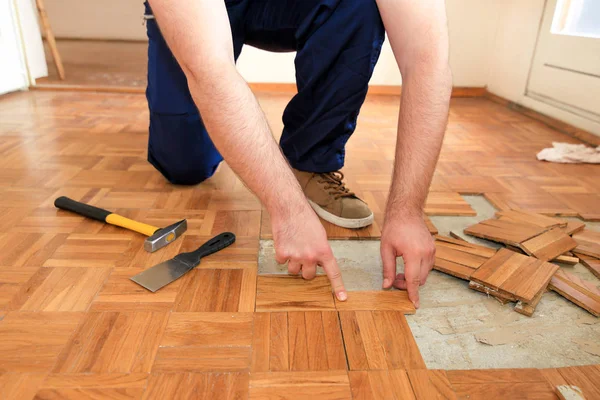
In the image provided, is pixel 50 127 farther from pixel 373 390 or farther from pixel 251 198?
pixel 373 390

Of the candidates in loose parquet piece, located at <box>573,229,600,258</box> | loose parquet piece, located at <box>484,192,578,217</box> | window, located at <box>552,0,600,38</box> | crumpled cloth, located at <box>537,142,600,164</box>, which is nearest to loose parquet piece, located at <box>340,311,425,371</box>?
loose parquet piece, located at <box>573,229,600,258</box>

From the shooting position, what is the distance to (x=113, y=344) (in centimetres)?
76

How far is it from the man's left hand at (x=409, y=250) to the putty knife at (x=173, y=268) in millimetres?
384

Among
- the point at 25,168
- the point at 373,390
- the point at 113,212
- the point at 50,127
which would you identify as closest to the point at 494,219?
the point at 373,390

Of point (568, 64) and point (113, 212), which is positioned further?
point (568, 64)

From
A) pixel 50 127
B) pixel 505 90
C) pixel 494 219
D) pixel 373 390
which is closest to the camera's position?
pixel 373 390

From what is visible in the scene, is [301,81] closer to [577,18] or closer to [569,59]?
[569,59]

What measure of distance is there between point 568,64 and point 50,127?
2567mm

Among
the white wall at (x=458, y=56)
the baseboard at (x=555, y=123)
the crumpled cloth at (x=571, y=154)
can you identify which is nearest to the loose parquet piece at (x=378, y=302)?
the crumpled cloth at (x=571, y=154)

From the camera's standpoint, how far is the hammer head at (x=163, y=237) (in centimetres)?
104

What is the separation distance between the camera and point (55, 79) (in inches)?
127

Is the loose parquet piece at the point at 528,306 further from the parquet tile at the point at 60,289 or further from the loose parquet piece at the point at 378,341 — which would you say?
the parquet tile at the point at 60,289

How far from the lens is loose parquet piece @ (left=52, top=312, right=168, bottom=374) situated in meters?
0.71

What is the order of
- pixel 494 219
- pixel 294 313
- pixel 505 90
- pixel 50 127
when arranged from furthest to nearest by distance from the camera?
pixel 505 90, pixel 50 127, pixel 494 219, pixel 294 313
